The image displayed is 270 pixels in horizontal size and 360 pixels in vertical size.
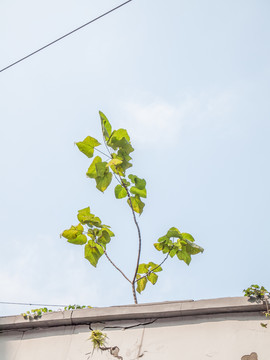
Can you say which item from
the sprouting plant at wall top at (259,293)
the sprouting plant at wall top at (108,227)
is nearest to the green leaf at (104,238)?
the sprouting plant at wall top at (108,227)

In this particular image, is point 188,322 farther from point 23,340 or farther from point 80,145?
point 80,145

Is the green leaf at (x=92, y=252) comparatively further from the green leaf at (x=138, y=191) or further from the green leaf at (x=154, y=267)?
the green leaf at (x=138, y=191)

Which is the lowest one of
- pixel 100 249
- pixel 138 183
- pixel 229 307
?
pixel 229 307

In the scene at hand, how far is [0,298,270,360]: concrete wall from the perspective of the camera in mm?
2494

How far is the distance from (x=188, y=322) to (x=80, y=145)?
5.84 ft

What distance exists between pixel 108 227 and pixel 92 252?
0.25m

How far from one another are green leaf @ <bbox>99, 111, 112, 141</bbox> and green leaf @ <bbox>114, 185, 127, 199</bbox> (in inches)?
17.8

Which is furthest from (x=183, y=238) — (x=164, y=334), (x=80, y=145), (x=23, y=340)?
(x=23, y=340)

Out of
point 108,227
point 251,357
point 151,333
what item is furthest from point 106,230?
point 251,357

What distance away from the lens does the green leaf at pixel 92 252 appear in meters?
3.51

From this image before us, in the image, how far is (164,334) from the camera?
8.85ft

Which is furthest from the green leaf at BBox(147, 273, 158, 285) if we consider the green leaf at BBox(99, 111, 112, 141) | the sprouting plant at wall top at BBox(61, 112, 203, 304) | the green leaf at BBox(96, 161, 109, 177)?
the green leaf at BBox(99, 111, 112, 141)

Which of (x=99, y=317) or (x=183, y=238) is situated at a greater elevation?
(x=183, y=238)

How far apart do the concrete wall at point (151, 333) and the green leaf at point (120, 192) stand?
1.14m
